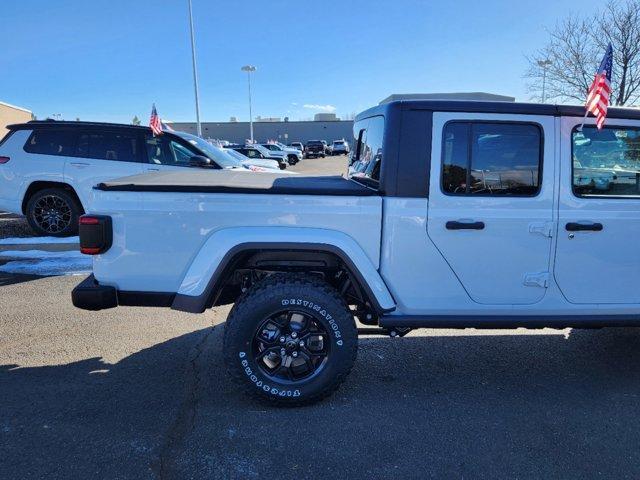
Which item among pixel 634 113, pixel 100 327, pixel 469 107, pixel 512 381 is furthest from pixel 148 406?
pixel 634 113

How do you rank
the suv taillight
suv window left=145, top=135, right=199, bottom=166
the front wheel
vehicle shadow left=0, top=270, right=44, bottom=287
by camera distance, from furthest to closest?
1. suv window left=145, top=135, right=199, bottom=166
2. vehicle shadow left=0, top=270, right=44, bottom=287
3. the front wheel
4. the suv taillight

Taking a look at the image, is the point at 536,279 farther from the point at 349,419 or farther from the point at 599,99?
the point at 349,419

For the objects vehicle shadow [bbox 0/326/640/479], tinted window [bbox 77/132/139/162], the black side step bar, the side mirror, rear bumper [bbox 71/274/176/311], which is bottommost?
vehicle shadow [bbox 0/326/640/479]

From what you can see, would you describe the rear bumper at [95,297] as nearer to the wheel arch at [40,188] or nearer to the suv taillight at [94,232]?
the suv taillight at [94,232]

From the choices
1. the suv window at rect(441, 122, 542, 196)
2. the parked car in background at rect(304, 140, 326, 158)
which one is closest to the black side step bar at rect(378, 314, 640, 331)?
the suv window at rect(441, 122, 542, 196)

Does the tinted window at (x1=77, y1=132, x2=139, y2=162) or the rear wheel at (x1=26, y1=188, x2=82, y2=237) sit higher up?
the tinted window at (x1=77, y1=132, x2=139, y2=162)

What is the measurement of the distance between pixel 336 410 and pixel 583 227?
Answer: 6.66ft

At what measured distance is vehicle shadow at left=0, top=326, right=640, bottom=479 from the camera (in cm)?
256

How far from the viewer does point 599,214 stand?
10.0 feet

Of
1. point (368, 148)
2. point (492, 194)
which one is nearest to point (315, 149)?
point (368, 148)

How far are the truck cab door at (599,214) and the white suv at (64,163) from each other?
6389 mm

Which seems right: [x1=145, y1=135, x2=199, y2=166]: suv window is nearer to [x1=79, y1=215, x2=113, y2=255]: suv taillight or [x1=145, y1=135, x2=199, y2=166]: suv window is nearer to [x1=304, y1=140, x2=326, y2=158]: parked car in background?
[x1=79, y1=215, x2=113, y2=255]: suv taillight

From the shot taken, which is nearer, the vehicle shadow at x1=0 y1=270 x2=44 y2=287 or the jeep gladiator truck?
the jeep gladiator truck

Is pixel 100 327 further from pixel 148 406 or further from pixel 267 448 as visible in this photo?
pixel 267 448
